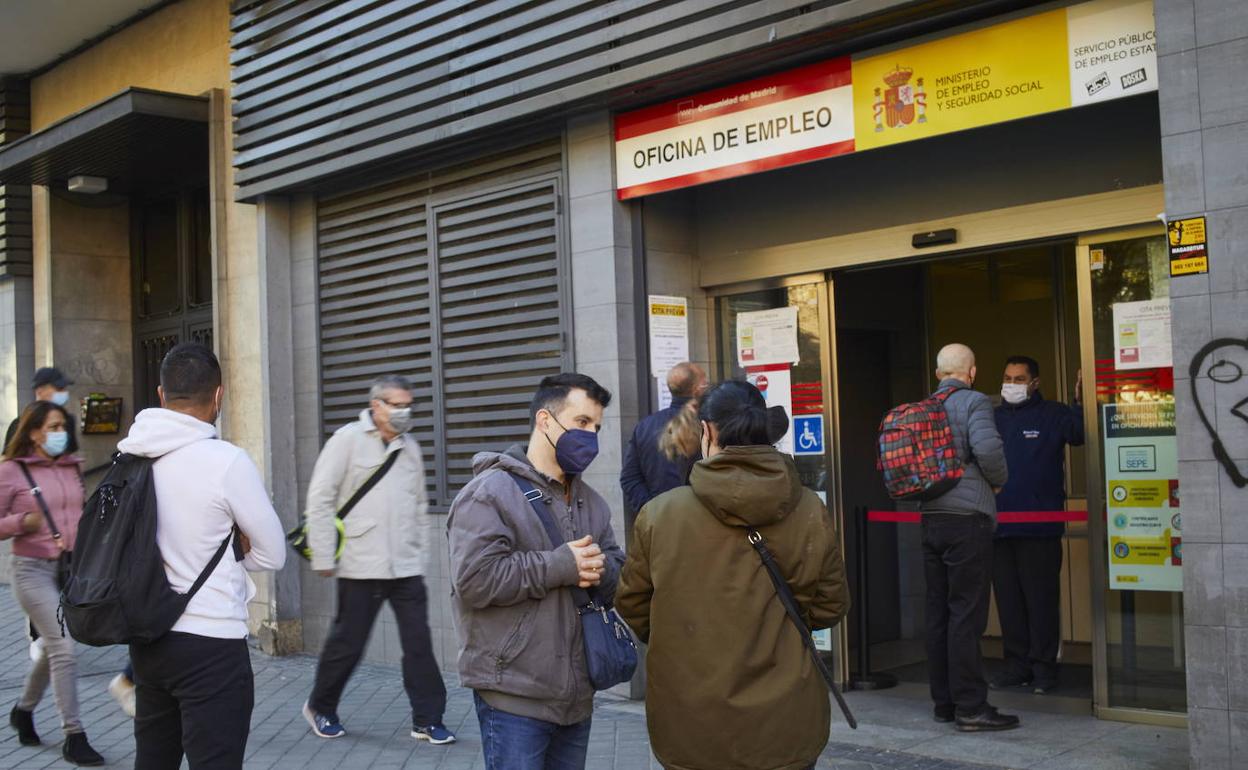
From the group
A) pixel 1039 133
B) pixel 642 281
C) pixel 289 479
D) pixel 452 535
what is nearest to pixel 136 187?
pixel 289 479

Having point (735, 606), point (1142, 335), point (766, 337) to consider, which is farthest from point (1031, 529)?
point (735, 606)

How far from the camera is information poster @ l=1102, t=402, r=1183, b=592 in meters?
6.40

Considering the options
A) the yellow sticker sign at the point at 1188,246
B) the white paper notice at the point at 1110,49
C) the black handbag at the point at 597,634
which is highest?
the white paper notice at the point at 1110,49

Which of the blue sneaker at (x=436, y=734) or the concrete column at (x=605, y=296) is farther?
the concrete column at (x=605, y=296)

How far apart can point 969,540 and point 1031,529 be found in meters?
1.32

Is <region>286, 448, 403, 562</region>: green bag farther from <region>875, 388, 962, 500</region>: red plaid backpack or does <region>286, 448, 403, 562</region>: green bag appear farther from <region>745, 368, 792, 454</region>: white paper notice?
<region>875, 388, 962, 500</region>: red plaid backpack

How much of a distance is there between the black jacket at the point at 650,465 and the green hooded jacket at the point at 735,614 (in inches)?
139

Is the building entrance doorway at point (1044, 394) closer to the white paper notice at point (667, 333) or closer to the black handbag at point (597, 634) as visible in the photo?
the white paper notice at point (667, 333)

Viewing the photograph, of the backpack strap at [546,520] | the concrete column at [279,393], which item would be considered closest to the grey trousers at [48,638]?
the concrete column at [279,393]

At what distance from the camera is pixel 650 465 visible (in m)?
7.21

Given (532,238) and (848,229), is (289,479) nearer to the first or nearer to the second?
(532,238)

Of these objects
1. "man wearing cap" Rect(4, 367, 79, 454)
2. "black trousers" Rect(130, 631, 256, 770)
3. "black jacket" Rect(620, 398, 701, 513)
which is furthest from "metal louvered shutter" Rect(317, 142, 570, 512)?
"black trousers" Rect(130, 631, 256, 770)

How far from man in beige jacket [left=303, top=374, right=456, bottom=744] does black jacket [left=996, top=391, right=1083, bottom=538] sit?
3546 mm

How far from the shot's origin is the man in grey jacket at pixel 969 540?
654 cm
